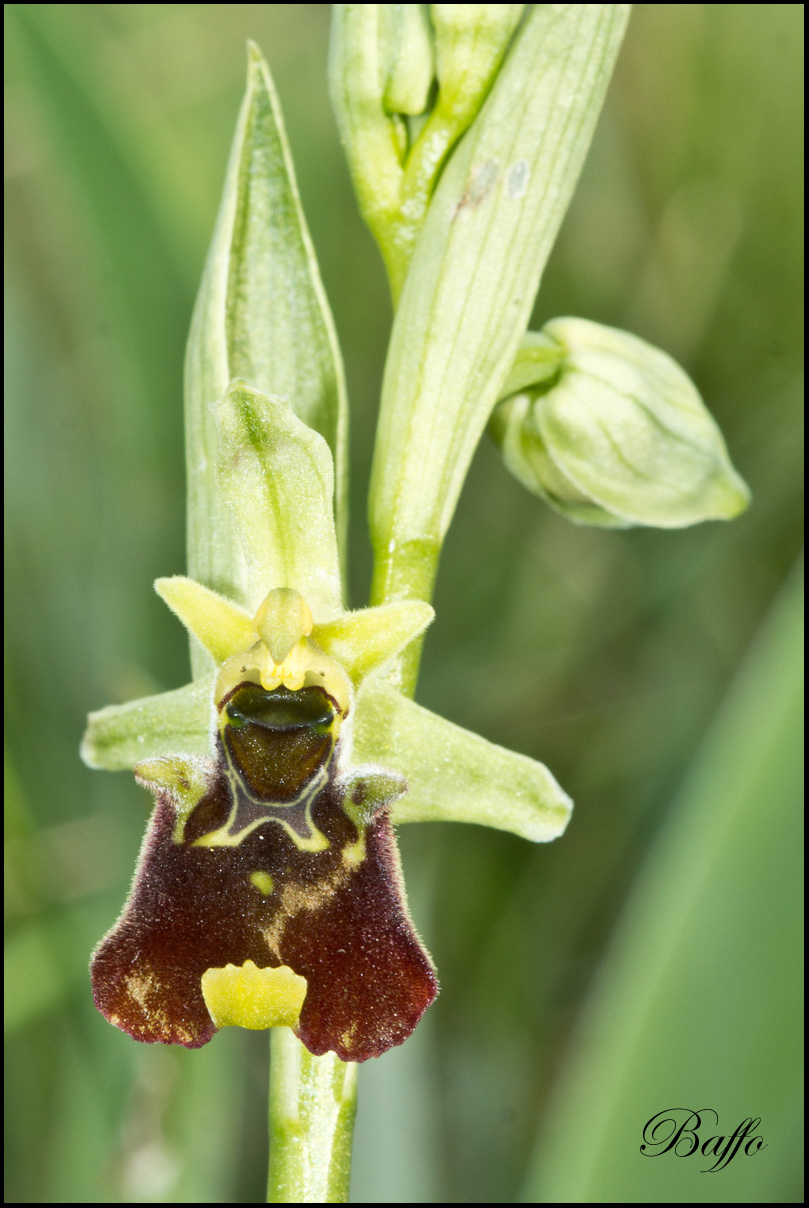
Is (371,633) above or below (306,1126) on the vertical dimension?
above

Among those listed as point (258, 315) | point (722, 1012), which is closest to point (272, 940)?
point (722, 1012)

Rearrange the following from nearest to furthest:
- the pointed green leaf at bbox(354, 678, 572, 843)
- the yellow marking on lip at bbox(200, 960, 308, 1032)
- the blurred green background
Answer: the yellow marking on lip at bbox(200, 960, 308, 1032)
the pointed green leaf at bbox(354, 678, 572, 843)
the blurred green background

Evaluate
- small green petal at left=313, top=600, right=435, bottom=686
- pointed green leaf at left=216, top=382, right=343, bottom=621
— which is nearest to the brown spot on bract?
pointed green leaf at left=216, top=382, right=343, bottom=621

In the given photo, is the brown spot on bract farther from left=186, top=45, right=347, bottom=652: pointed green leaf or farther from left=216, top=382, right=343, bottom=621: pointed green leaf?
left=216, top=382, right=343, bottom=621: pointed green leaf

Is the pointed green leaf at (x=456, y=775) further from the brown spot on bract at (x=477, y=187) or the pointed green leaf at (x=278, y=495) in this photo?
the brown spot on bract at (x=477, y=187)

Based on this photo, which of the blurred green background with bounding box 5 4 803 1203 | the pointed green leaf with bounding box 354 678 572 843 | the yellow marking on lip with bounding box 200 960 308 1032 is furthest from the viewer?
the blurred green background with bounding box 5 4 803 1203

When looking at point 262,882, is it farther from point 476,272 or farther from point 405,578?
point 476,272
